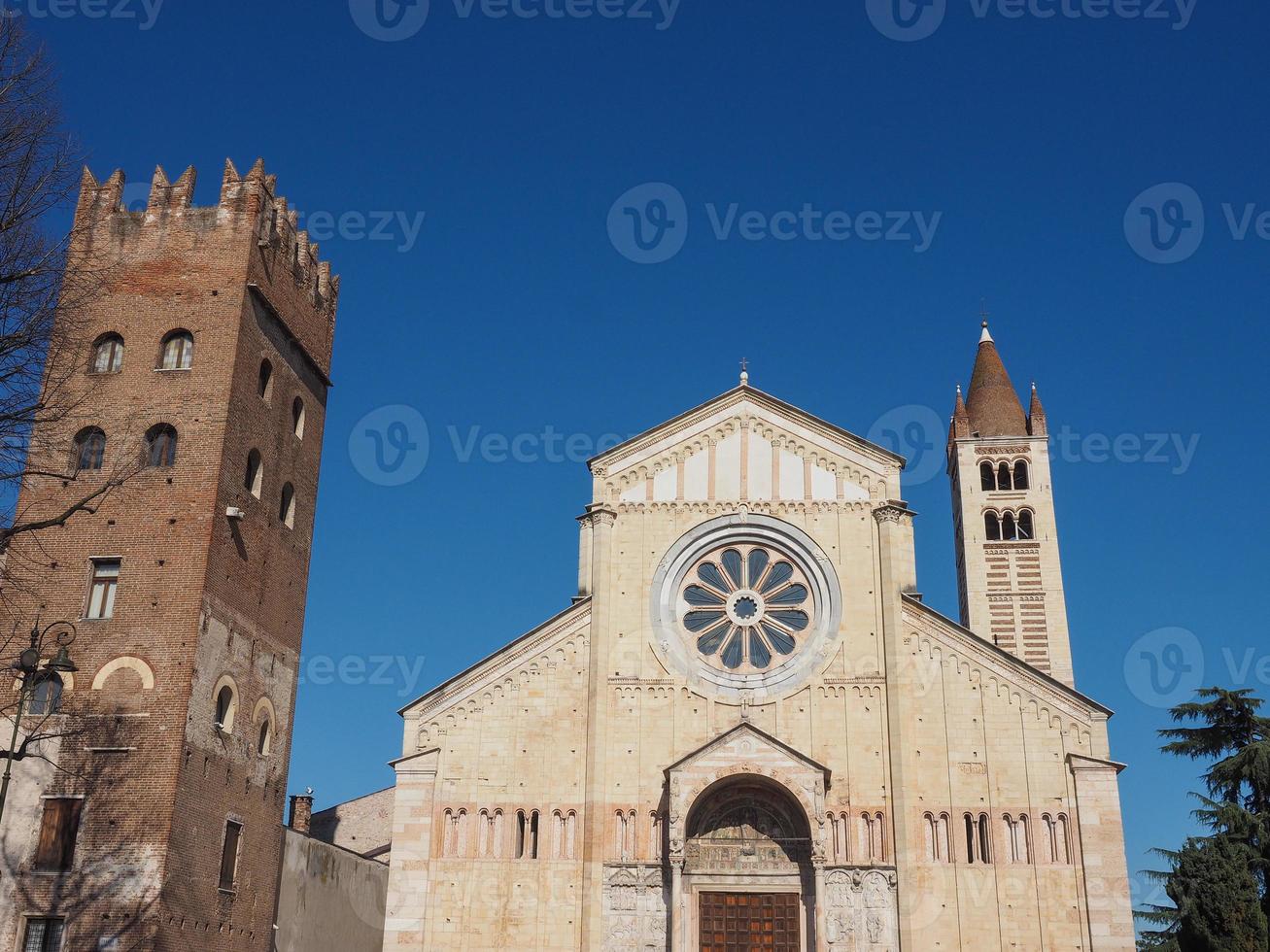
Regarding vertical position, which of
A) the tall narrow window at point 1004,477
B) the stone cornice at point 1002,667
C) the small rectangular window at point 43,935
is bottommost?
the small rectangular window at point 43,935

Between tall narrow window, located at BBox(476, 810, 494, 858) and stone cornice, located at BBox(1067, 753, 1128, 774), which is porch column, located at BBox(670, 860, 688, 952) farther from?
stone cornice, located at BBox(1067, 753, 1128, 774)

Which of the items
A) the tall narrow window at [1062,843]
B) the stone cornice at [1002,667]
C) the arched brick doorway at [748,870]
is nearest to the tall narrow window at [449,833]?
the arched brick doorway at [748,870]

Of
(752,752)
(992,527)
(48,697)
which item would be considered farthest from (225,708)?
(992,527)

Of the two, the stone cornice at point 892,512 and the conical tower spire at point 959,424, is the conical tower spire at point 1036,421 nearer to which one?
the conical tower spire at point 959,424

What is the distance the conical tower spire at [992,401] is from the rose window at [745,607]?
71.3 feet

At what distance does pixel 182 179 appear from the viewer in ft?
96.0

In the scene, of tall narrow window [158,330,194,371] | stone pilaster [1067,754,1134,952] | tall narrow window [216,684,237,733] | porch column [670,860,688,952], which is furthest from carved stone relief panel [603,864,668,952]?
tall narrow window [158,330,194,371]

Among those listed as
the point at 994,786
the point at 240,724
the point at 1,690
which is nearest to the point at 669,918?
the point at 994,786

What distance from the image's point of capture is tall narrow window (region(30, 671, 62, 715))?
24.9 meters

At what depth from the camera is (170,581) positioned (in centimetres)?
2567

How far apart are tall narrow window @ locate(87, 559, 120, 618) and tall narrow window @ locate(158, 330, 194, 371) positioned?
174 inches

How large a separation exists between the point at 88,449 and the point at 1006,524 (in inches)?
1315

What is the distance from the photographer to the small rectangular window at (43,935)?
23469mm

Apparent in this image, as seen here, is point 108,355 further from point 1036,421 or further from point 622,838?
point 1036,421
